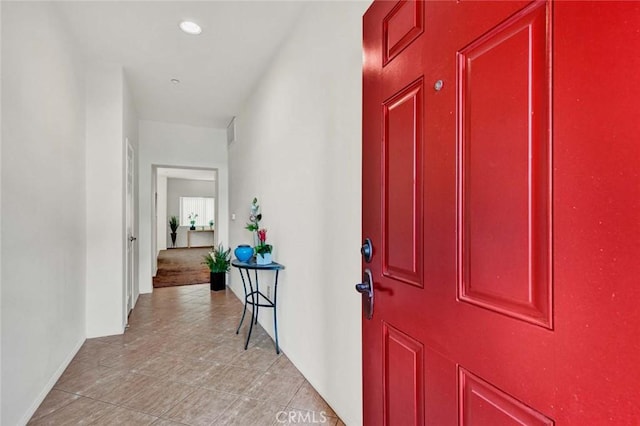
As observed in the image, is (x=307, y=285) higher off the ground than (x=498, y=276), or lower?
lower

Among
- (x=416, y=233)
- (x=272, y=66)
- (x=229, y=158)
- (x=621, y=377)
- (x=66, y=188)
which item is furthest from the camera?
(x=229, y=158)

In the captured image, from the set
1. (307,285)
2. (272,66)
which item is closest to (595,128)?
(307,285)

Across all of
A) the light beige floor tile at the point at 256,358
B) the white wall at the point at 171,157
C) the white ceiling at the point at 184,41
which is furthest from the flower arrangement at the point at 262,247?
the white wall at the point at 171,157

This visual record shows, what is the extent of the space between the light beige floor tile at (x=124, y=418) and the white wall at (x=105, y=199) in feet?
4.87

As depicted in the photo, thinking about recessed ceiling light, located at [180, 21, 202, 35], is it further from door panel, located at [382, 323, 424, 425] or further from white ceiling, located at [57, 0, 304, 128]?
door panel, located at [382, 323, 424, 425]

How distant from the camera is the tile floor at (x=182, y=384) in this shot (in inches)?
72.6

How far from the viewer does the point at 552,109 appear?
562mm

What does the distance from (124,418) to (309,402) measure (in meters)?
1.10

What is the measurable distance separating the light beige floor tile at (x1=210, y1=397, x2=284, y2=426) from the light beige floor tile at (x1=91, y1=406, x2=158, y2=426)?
42cm

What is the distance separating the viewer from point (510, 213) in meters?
0.64

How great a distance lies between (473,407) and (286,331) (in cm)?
211

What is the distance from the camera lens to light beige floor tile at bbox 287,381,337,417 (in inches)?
74.9

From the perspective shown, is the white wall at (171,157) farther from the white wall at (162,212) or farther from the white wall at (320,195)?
the white wall at (162,212)

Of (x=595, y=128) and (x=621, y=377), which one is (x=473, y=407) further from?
(x=595, y=128)
